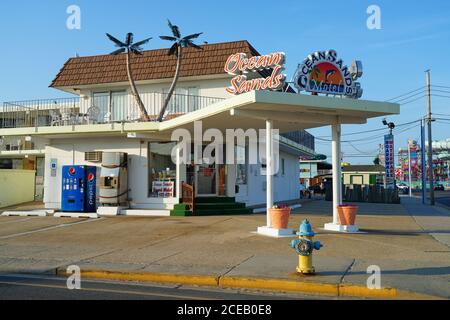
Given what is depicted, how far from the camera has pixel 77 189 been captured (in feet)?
61.9

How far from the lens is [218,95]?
23406 millimetres

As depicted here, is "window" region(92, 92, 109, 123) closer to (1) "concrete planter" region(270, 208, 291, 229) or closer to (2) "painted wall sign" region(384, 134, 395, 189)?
(1) "concrete planter" region(270, 208, 291, 229)

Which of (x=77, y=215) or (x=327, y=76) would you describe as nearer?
(x=327, y=76)

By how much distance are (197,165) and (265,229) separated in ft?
24.9

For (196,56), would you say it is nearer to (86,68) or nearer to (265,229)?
(86,68)

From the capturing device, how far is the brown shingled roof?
76.7 ft

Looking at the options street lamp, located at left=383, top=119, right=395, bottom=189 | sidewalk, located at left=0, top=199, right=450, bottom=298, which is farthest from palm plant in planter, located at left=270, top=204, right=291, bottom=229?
street lamp, located at left=383, top=119, right=395, bottom=189

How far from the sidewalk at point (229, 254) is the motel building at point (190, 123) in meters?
1.90

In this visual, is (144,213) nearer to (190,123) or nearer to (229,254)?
(190,123)

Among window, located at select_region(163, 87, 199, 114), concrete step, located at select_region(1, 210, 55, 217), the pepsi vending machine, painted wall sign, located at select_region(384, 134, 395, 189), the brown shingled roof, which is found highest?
the brown shingled roof

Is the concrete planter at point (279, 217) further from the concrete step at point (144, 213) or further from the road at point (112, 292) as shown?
the concrete step at point (144, 213)

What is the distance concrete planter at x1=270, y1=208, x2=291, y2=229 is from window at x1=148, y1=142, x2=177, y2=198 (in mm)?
7660

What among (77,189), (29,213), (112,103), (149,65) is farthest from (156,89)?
(29,213)

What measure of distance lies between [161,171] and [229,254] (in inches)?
409
